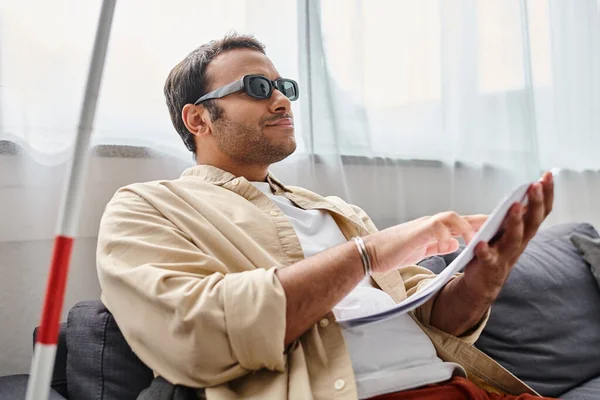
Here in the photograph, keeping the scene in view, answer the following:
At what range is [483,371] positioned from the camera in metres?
1.25

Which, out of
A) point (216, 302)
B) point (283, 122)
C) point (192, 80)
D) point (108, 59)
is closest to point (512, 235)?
→ point (216, 302)

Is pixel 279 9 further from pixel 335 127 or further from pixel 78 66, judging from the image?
pixel 78 66

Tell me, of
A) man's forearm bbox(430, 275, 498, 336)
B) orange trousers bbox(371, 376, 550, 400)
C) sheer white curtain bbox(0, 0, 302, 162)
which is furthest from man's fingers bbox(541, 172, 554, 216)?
sheer white curtain bbox(0, 0, 302, 162)

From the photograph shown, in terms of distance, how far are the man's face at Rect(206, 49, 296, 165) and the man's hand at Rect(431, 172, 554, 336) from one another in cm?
50

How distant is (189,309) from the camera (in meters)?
0.97

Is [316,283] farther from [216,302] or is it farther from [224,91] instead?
[224,91]

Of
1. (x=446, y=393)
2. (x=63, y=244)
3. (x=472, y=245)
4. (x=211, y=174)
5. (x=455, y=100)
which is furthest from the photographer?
(x=455, y=100)

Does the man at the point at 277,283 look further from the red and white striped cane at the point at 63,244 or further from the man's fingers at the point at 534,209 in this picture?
the red and white striped cane at the point at 63,244

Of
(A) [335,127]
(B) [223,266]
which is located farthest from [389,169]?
(B) [223,266]

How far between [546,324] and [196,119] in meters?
1.06

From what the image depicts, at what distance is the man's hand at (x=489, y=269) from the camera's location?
998 millimetres

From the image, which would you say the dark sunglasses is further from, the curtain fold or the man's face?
the curtain fold

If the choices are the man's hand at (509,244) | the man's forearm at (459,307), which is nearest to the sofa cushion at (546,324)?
the man's forearm at (459,307)

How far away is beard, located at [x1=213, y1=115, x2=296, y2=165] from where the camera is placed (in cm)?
145
